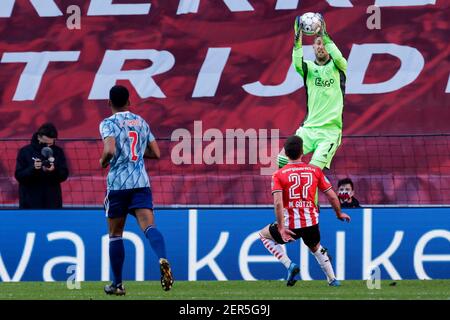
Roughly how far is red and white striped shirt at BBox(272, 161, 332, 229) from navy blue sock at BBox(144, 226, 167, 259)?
1191 millimetres

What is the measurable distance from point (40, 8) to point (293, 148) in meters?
8.56

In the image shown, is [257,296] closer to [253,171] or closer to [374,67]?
[253,171]

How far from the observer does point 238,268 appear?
41.1 ft

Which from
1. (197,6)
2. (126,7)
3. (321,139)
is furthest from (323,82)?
(126,7)

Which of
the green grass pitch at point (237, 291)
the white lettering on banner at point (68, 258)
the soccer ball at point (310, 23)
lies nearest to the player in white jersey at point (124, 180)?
the green grass pitch at point (237, 291)

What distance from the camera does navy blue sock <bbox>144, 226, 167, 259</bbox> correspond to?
10.1 m

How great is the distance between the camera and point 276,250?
11.4 m

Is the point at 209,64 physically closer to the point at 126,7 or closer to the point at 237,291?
the point at 126,7

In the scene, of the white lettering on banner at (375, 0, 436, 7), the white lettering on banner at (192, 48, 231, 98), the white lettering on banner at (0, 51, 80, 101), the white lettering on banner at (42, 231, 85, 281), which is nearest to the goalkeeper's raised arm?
the white lettering on banner at (42, 231, 85, 281)

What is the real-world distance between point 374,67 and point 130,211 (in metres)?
8.39

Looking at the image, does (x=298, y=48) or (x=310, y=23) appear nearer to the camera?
(x=310, y=23)

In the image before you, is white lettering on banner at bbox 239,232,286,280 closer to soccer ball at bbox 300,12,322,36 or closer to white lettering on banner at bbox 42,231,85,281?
white lettering on banner at bbox 42,231,85,281

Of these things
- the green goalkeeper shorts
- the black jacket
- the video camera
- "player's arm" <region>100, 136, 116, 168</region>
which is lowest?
"player's arm" <region>100, 136, 116, 168</region>

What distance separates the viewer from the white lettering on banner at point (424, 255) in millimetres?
12328
